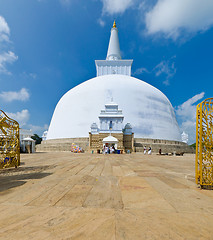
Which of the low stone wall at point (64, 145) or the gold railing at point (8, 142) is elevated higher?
the gold railing at point (8, 142)

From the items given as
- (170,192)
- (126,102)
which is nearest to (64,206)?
(170,192)

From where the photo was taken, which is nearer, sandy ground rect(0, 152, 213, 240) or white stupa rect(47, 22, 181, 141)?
sandy ground rect(0, 152, 213, 240)

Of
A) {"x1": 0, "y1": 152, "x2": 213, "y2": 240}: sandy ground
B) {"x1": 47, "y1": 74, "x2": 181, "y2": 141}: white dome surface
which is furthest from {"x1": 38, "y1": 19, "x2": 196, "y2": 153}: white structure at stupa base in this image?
{"x1": 0, "y1": 152, "x2": 213, "y2": 240}: sandy ground

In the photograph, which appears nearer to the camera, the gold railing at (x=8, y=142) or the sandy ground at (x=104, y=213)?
the sandy ground at (x=104, y=213)

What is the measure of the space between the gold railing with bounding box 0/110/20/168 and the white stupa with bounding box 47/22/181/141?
827 inches

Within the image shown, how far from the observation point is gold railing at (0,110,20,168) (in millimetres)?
5129

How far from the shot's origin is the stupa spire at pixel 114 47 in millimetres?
40031

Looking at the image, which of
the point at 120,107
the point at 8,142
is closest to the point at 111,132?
the point at 120,107

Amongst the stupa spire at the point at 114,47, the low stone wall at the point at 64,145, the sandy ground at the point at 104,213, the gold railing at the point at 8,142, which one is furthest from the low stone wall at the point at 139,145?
the stupa spire at the point at 114,47

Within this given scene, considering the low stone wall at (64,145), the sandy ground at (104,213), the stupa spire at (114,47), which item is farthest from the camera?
the stupa spire at (114,47)

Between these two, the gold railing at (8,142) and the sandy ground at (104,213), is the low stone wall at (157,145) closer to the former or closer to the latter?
the gold railing at (8,142)

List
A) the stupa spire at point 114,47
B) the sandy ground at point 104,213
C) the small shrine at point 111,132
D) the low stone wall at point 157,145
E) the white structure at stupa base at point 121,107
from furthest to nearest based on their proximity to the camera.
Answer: the stupa spire at point 114,47, the white structure at stupa base at point 121,107, the low stone wall at point 157,145, the small shrine at point 111,132, the sandy ground at point 104,213

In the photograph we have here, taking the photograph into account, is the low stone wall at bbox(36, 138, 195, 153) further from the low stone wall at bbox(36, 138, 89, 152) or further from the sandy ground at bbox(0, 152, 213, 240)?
the sandy ground at bbox(0, 152, 213, 240)

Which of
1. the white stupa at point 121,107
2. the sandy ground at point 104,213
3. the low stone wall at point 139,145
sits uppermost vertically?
the white stupa at point 121,107
